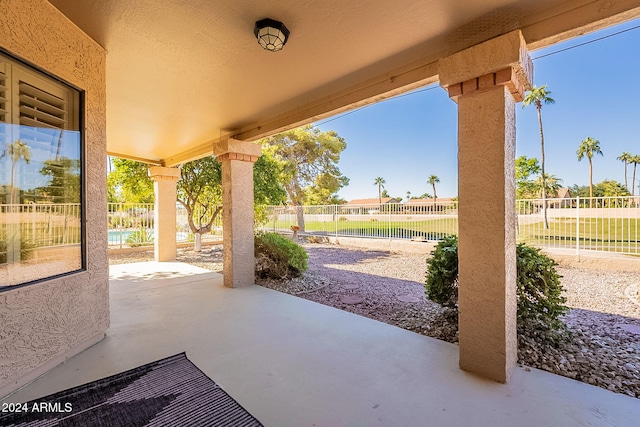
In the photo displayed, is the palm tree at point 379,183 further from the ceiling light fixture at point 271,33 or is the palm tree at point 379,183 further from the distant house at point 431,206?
the ceiling light fixture at point 271,33

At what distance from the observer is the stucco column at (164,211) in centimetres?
903

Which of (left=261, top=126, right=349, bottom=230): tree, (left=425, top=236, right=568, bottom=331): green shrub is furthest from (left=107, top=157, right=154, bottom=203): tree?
(left=425, top=236, right=568, bottom=331): green shrub

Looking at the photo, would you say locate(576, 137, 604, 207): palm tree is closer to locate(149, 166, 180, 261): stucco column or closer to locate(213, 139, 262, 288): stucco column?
locate(213, 139, 262, 288): stucco column

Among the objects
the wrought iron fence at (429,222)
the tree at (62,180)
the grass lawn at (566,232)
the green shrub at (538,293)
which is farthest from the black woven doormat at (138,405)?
the grass lawn at (566,232)

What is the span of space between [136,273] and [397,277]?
707 cm

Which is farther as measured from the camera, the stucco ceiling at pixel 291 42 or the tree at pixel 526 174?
the tree at pixel 526 174

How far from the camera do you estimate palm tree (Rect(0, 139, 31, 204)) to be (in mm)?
2449

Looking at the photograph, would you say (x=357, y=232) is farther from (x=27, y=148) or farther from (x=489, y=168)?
(x=27, y=148)

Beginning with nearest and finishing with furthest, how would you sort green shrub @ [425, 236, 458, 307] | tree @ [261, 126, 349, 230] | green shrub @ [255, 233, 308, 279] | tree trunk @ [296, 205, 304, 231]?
green shrub @ [425, 236, 458, 307] → green shrub @ [255, 233, 308, 279] → tree trunk @ [296, 205, 304, 231] → tree @ [261, 126, 349, 230]

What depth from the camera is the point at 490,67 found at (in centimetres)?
250

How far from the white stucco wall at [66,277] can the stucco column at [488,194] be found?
153 inches

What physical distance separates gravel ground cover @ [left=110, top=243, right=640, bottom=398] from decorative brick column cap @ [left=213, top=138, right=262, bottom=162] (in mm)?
2859

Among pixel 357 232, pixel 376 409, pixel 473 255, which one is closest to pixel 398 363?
pixel 376 409

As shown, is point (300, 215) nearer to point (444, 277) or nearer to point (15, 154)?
point (444, 277)
